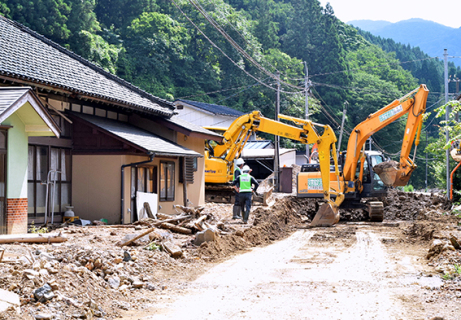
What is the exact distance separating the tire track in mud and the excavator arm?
6590 millimetres

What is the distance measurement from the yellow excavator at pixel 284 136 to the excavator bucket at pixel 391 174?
5.55 ft

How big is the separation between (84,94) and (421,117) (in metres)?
11.6

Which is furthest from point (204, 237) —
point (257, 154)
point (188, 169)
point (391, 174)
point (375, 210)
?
point (257, 154)

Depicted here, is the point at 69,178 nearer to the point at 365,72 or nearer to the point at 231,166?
the point at 231,166

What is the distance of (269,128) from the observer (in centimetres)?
1970

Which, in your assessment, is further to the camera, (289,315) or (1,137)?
(1,137)

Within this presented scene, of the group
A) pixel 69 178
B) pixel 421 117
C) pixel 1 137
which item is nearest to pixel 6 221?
pixel 1 137

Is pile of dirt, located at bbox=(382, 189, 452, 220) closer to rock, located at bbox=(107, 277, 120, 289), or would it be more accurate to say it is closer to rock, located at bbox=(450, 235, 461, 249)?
rock, located at bbox=(450, 235, 461, 249)

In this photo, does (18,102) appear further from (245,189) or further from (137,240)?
(245,189)

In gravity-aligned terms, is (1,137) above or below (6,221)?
above

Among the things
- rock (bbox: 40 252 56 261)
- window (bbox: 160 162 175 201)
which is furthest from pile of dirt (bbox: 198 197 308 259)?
rock (bbox: 40 252 56 261)

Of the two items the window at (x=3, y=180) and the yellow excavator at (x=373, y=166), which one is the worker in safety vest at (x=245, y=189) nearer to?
the yellow excavator at (x=373, y=166)

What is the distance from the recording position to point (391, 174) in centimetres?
1911

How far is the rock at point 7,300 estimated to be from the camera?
579 centimetres
